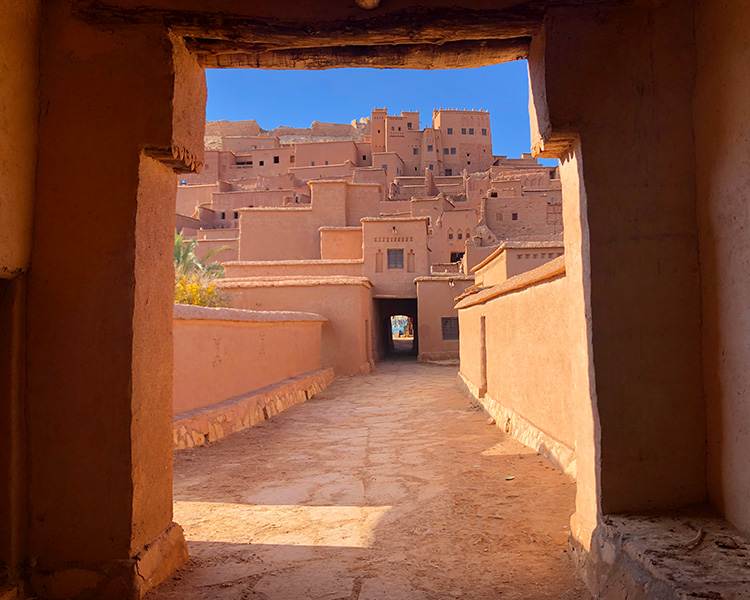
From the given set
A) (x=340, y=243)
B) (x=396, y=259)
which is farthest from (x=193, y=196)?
(x=396, y=259)

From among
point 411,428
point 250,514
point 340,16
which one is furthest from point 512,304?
point 340,16

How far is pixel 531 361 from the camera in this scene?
6.74 m

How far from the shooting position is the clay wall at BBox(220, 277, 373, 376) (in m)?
17.3

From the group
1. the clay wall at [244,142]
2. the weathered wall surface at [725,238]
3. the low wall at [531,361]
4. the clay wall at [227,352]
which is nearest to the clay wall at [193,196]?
the clay wall at [244,142]

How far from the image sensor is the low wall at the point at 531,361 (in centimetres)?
544

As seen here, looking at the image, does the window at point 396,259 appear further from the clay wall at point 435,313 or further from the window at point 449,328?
the window at point 449,328

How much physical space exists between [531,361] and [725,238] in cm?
426

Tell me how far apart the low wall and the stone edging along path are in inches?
152

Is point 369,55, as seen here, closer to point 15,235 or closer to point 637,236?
point 637,236

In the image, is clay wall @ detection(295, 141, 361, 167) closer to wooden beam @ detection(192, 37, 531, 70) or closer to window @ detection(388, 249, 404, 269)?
window @ detection(388, 249, 404, 269)

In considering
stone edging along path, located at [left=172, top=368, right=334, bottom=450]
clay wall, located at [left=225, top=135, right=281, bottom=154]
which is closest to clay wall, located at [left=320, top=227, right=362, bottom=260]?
stone edging along path, located at [left=172, top=368, right=334, bottom=450]

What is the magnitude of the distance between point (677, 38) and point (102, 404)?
152 inches

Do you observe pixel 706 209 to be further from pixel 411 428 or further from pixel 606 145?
pixel 411 428

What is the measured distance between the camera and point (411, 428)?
8.53 metres
